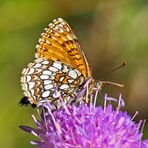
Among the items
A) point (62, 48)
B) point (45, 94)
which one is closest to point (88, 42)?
point (62, 48)

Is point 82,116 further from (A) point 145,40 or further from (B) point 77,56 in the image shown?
(A) point 145,40

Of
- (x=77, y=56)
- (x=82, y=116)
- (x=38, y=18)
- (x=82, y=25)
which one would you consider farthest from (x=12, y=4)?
(x=82, y=116)

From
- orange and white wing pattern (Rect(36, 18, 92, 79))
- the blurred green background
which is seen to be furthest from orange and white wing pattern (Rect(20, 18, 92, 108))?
the blurred green background

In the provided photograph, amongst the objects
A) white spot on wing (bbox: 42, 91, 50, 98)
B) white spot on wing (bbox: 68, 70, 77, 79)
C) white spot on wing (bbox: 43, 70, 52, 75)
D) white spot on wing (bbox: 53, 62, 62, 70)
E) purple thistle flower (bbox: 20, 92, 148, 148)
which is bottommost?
purple thistle flower (bbox: 20, 92, 148, 148)

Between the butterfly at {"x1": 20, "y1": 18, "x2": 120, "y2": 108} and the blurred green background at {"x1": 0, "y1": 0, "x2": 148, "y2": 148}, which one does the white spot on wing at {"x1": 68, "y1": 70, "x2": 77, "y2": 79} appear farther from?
the blurred green background at {"x1": 0, "y1": 0, "x2": 148, "y2": 148}

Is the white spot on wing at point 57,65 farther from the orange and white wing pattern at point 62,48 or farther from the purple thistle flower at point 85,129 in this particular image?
the purple thistle flower at point 85,129
